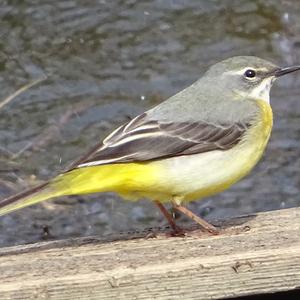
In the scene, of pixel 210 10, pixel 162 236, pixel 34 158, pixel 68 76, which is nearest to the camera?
pixel 162 236

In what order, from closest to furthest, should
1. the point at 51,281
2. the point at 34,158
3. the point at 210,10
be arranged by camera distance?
the point at 51,281, the point at 34,158, the point at 210,10

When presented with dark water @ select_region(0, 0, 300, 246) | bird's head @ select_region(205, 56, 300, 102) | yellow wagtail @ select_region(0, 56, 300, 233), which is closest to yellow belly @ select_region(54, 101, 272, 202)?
yellow wagtail @ select_region(0, 56, 300, 233)

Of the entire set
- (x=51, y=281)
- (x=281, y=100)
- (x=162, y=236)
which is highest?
(x=51, y=281)

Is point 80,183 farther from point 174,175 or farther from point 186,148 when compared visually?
point 186,148

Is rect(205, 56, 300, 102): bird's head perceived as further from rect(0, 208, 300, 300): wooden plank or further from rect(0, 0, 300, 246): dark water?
rect(0, 0, 300, 246): dark water

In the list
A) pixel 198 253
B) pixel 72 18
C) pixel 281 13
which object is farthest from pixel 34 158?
pixel 198 253

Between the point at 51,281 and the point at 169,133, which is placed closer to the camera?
the point at 51,281

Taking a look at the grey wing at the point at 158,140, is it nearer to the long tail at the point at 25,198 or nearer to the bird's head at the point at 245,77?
the long tail at the point at 25,198

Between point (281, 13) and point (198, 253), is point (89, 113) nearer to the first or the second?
point (281, 13)
